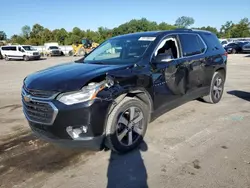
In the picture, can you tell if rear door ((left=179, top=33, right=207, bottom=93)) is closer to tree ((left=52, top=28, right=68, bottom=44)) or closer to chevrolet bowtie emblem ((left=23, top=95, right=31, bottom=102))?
chevrolet bowtie emblem ((left=23, top=95, right=31, bottom=102))

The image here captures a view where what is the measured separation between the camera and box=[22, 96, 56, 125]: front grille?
318 centimetres

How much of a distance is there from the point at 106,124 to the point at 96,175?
658 millimetres

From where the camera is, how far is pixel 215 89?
20.2 ft

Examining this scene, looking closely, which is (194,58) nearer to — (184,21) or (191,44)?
(191,44)

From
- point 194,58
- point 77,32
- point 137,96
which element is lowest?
point 137,96

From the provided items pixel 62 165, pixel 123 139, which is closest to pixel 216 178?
pixel 123 139

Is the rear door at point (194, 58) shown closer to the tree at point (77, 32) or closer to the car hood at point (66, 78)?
the car hood at point (66, 78)

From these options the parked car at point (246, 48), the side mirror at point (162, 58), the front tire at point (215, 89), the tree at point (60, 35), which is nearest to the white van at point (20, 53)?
the parked car at point (246, 48)

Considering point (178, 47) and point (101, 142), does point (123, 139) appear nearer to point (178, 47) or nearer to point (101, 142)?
point (101, 142)

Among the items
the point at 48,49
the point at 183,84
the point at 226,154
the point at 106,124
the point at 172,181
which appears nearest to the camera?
the point at 172,181

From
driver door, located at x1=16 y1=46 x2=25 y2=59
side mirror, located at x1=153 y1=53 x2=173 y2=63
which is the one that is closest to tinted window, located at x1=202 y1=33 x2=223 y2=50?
side mirror, located at x1=153 y1=53 x2=173 y2=63

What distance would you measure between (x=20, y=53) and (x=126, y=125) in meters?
30.2

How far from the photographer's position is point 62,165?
3381 mm

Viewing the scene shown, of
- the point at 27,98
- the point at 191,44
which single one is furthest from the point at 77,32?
the point at 27,98
